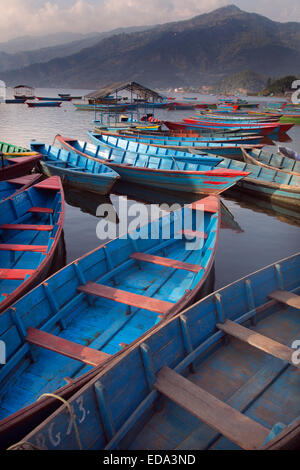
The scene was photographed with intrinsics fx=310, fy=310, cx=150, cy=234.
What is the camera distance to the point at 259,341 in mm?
5270

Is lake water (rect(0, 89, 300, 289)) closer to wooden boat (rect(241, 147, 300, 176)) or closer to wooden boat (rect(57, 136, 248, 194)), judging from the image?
wooden boat (rect(57, 136, 248, 194))

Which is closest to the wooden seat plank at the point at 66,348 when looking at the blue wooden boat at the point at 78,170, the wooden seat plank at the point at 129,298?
the wooden seat plank at the point at 129,298

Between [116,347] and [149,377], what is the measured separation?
1789 millimetres

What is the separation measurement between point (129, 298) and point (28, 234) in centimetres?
626

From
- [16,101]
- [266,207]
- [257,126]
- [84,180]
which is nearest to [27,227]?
[84,180]

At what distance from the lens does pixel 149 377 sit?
450 centimetres

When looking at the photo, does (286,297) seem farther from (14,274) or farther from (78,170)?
(78,170)

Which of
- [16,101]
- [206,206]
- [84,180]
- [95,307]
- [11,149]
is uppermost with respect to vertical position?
[16,101]

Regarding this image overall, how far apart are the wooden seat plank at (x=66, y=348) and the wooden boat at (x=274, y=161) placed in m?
17.0

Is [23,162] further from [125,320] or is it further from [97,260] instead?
[125,320]

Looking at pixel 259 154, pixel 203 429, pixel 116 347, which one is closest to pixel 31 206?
pixel 116 347

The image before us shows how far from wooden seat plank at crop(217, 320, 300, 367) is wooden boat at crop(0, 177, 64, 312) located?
4263 mm

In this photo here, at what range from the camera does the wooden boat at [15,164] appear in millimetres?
15641

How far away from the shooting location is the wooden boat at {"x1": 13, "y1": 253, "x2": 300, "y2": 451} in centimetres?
363
